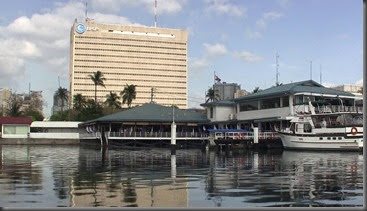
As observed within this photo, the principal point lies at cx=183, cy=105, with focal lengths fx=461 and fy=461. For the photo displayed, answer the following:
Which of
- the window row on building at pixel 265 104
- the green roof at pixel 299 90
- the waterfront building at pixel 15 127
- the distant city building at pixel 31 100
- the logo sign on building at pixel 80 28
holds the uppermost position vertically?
the logo sign on building at pixel 80 28

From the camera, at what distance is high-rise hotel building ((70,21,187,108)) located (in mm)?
180375

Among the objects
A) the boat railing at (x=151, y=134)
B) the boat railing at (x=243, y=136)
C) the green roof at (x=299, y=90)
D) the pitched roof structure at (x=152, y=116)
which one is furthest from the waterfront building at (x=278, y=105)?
the boat railing at (x=151, y=134)

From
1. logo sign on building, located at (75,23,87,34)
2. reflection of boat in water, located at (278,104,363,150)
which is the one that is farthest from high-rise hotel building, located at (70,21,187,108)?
reflection of boat in water, located at (278,104,363,150)

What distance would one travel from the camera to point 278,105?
61562 millimetres

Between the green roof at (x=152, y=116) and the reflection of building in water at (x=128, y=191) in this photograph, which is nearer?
the reflection of building in water at (x=128, y=191)

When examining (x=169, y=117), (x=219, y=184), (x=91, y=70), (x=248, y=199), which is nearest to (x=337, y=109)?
(x=169, y=117)

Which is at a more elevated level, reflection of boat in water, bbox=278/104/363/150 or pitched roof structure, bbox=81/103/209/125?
pitched roof structure, bbox=81/103/209/125

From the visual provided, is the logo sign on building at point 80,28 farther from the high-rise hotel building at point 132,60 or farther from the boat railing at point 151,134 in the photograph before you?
the boat railing at point 151,134

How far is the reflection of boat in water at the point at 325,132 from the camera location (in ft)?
156

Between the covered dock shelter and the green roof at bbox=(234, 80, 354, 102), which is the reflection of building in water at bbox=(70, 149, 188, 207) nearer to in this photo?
the green roof at bbox=(234, 80, 354, 102)

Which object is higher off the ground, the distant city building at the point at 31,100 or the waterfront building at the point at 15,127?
the distant city building at the point at 31,100

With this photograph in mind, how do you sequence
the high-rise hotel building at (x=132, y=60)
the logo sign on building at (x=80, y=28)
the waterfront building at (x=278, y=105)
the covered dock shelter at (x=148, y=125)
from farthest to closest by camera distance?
the high-rise hotel building at (x=132, y=60) < the logo sign on building at (x=80, y=28) < the covered dock shelter at (x=148, y=125) < the waterfront building at (x=278, y=105)

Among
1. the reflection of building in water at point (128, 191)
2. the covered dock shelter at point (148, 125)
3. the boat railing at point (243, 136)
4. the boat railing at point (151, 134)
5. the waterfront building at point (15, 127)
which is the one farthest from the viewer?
the waterfront building at point (15, 127)

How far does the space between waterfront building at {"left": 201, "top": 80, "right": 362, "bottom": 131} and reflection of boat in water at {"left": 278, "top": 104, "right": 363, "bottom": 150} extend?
129 inches
